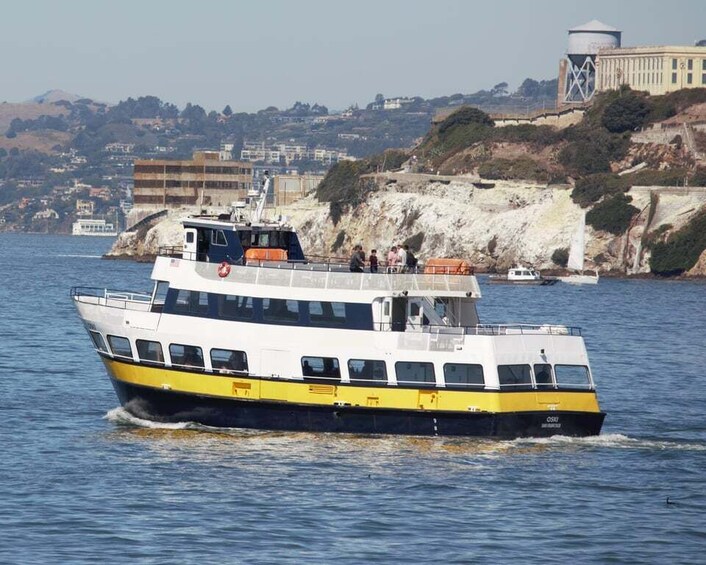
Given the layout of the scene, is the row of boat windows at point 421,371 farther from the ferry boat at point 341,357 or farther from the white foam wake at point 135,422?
the white foam wake at point 135,422

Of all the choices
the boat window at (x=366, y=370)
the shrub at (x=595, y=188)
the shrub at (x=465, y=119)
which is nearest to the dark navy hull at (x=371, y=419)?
the boat window at (x=366, y=370)

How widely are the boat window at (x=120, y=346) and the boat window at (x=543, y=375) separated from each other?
33.7 feet

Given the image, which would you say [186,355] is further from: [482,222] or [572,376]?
[482,222]

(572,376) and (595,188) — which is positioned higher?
(595,188)

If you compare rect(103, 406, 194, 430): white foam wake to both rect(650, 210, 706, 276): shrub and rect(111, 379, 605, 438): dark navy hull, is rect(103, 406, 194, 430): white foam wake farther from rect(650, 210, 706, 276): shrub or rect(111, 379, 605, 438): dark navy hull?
rect(650, 210, 706, 276): shrub

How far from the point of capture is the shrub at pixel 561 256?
14138 cm

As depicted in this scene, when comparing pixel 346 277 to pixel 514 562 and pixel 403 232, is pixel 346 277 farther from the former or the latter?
pixel 403 232

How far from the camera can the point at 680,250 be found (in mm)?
131875

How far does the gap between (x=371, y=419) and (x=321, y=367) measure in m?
1.77

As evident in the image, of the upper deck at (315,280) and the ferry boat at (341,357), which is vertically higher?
the upper deck at (315,280)

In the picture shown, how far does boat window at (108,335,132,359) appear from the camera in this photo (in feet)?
128

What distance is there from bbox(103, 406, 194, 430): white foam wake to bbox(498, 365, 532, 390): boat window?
25.7ft

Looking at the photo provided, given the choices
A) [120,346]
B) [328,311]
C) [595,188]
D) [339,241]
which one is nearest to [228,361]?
[328,311]

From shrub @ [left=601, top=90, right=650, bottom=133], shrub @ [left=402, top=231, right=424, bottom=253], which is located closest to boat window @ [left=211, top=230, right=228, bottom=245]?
shrub @ [left=402, top=231, right=424, bottom=253]
